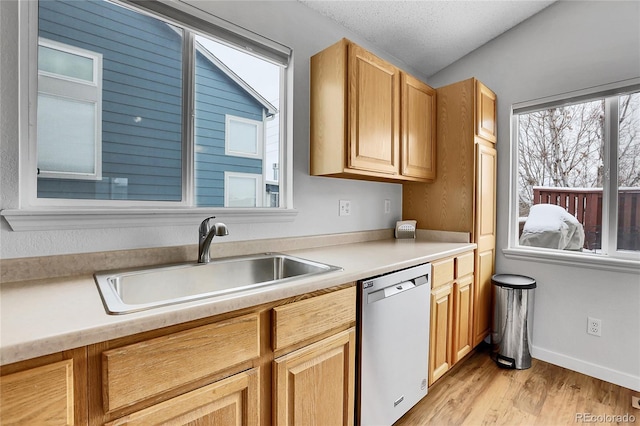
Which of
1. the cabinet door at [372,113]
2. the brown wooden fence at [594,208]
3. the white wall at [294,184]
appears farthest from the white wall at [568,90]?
the cabinet door at [372,113]

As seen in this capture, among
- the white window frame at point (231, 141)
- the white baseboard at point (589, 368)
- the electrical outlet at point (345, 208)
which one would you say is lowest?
the white baseboard at point (589, 368)

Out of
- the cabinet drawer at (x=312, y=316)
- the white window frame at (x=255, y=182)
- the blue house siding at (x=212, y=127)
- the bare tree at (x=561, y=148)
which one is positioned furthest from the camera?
the bare tree at (x=561, y=148)

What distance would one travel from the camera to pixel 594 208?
2221 mm

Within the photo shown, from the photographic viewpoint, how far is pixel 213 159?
1694 mm

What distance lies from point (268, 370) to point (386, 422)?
836mm

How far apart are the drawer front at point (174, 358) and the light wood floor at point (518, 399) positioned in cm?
123

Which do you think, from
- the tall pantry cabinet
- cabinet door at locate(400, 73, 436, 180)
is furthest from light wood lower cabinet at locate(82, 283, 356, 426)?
the tall pantry cabinet

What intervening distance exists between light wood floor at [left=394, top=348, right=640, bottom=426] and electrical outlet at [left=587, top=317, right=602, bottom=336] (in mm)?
314

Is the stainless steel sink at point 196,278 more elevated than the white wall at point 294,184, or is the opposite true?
the white wall at point 294,184

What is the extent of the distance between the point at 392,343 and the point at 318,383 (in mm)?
479

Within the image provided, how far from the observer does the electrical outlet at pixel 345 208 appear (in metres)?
2.20

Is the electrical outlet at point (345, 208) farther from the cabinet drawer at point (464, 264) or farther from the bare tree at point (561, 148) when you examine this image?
the bare tree at point (561, 148)

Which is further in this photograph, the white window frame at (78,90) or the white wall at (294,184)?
the white window frame at (78,90)

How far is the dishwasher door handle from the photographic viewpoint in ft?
4.49
